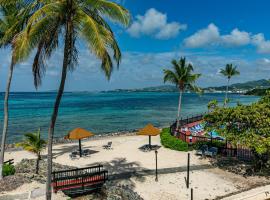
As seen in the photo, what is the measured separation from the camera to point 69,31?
9.30 m

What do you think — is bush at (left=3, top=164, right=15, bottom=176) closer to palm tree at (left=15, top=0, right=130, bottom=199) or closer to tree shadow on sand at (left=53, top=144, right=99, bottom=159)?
tree shadow on sand at (left=53, top=144, right=99, bottom=159)

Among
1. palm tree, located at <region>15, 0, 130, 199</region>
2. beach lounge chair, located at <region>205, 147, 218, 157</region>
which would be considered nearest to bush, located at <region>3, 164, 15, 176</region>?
palm tree, located at <region>15, 0, 130, 199</region>

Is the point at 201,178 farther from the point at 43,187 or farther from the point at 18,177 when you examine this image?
the point at 18,177

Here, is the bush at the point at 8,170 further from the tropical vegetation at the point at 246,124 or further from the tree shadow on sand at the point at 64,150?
the tropical vegetation at the point at 246,124

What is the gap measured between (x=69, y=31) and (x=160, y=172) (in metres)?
11.2

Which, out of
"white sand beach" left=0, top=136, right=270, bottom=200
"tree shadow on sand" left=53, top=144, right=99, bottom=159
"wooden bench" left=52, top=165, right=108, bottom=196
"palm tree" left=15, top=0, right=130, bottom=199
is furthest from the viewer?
"tree shadow on sand" left=53, top=144, right=99, bottom=159

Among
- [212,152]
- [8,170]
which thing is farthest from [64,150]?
[212,152]

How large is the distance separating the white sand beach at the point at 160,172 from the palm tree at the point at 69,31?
7.22 m

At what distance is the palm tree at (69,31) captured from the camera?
867 centimetres

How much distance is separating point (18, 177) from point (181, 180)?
9414 mm

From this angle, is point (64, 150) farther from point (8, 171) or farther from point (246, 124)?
point (246, 124)

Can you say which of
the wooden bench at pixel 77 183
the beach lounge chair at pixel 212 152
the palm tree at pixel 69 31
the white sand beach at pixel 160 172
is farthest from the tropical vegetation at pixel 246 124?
the palm tree at pixel 69 31

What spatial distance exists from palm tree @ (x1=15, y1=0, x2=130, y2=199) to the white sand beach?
722 centimetres

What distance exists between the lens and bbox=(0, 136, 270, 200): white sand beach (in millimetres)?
14219
